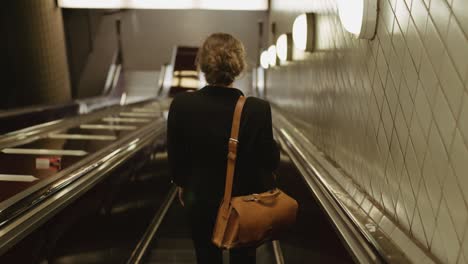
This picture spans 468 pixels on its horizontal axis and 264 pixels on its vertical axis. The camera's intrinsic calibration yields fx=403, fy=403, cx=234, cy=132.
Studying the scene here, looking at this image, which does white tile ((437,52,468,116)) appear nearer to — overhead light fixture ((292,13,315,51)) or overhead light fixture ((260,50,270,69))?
overhead light fixture ((292,13,315,51))

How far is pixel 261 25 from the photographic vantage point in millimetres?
13562

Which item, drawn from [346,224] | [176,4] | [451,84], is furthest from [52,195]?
[176,4]

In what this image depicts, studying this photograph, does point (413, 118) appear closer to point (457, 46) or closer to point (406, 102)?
point (406, 102)

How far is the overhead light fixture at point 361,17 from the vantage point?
1.73m

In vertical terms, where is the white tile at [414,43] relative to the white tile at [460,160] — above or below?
above

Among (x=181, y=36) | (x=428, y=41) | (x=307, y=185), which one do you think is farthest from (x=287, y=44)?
(x=181, y=36)

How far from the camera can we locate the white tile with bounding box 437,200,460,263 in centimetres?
111

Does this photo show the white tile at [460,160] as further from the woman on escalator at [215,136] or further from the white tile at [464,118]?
the woman on escalator at [215,136]

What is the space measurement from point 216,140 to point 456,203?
38.6 inches

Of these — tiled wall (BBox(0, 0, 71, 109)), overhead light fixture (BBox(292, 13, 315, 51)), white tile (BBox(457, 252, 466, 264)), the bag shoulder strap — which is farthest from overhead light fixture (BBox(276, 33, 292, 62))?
tiled wall (BBox(0, 0, 71, 109))

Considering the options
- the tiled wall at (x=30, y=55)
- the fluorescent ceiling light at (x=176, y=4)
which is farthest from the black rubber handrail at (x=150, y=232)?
the fluorescent ceiling light at (x=176, y=4)

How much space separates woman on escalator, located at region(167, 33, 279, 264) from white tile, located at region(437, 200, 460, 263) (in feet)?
2.69

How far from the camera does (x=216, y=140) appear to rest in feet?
5.86

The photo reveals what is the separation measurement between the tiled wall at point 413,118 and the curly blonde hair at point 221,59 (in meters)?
0.63
